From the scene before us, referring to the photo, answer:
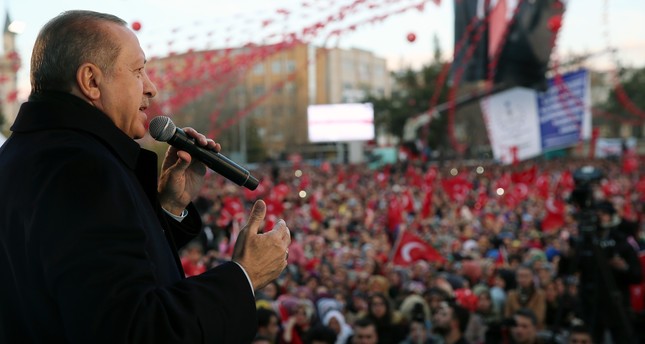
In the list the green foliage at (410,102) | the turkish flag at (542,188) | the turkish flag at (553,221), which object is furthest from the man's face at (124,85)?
the green foliage at (410,102)

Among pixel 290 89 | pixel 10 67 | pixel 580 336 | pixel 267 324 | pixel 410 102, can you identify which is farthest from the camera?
pixel 290 89

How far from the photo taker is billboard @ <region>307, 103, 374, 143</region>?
46688 mm

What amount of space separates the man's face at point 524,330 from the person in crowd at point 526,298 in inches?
62.4

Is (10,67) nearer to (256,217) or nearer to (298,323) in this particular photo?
(298,323)

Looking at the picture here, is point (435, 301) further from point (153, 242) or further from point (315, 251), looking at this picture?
point (153, 242)

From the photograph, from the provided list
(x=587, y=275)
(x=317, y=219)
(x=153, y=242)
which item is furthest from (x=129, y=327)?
(x=317, y=219)

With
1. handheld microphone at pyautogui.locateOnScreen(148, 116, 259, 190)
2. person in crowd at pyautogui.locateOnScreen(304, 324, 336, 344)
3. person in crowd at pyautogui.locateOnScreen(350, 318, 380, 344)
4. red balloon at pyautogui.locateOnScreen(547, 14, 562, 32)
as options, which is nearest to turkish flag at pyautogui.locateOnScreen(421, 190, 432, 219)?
red balloon at pyautogui.locateOnScreen(547, 14, 562, 32)

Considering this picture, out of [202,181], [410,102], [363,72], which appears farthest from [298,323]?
[363,72]

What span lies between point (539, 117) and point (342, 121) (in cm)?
2616

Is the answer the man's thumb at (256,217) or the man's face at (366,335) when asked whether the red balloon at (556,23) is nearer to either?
the man's face at (366,335)

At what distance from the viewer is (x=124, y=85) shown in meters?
1.68

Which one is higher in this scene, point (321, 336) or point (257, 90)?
point (257, 90)

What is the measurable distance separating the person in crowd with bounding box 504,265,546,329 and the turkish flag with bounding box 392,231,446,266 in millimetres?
2904

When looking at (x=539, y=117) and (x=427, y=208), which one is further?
(x=539, y=117)
